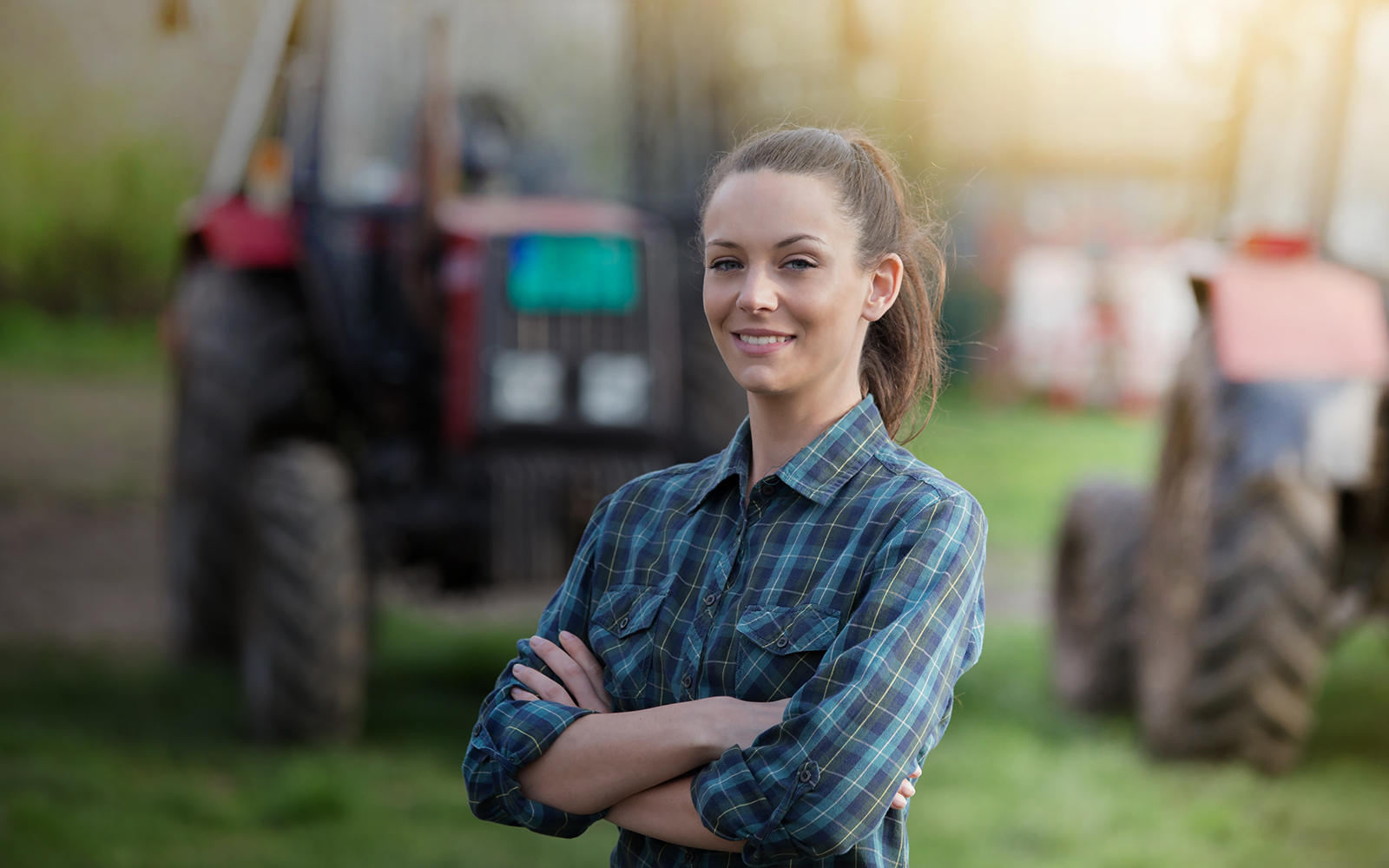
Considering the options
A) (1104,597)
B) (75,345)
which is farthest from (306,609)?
(75,345)

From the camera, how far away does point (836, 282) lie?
1.41 meters

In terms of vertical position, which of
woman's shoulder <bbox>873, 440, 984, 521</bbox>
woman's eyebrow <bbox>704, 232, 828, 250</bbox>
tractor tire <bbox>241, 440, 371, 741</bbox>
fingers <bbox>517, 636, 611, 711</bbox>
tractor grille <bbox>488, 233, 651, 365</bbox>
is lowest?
tractor tire <bbox>241, 440, 371, 741</bbox>

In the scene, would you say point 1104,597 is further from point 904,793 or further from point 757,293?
point 757,293

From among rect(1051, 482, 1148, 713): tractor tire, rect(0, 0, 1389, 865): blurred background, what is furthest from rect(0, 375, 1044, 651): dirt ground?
rect(1051, 482, 1148, 713): tractor tire

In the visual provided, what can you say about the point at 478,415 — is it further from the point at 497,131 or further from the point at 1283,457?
the point at 1283,457

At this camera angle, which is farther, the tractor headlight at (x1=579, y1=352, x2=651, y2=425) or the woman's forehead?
the tractor headlight at (x1=579, y1=352, x2=651, y2=425)

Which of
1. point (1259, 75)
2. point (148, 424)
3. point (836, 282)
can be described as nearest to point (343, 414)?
point (1259, 75)

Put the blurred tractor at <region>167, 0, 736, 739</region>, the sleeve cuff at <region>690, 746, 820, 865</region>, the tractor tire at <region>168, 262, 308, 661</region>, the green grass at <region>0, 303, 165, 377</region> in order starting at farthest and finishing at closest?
1. the green grass at <region>0, 303, 165, 377</region>
2. the tractor tire at <region>168, 262, 308, 661</region>
3. the blurred tractor at <region>167, 0, 736, 739</region>
4. the sleeve cuff at <region>690, 746, 820, 865</region>

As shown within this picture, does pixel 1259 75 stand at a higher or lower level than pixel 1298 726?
higher

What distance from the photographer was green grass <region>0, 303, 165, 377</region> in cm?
1405

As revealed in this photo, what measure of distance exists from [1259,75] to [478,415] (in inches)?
96.5

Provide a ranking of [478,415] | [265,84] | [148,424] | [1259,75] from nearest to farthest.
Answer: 1. [1259,75]
2. [478,415]
3. [265,84]
4. [148,424]

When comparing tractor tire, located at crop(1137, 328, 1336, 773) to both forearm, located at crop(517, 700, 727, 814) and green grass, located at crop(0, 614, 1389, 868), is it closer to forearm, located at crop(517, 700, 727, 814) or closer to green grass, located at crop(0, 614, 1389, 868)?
green grass, located at crop(0, 614, 1389, 868)

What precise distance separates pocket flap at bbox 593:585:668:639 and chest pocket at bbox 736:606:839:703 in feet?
0.36
